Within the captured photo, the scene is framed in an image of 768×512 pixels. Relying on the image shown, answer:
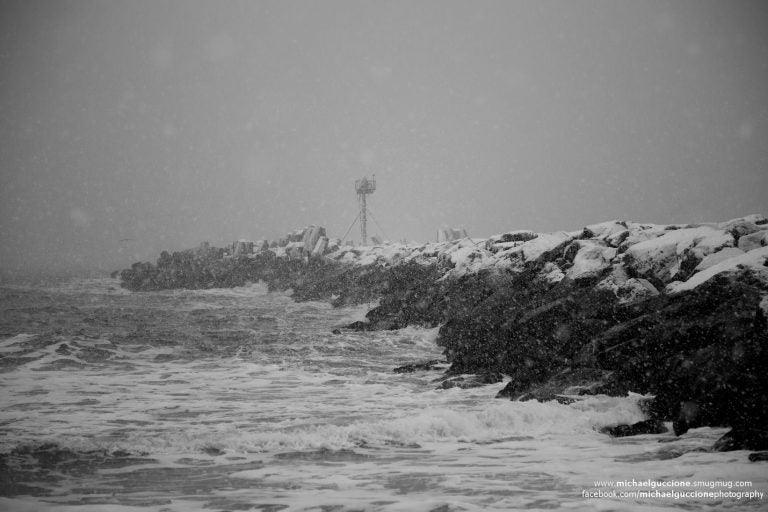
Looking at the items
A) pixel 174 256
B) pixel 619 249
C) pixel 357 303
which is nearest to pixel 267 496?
pixel 619 249

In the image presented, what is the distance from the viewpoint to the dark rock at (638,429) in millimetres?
6582

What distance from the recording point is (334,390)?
10.4m

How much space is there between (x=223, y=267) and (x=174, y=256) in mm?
10207

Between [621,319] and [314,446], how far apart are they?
20.5 ft

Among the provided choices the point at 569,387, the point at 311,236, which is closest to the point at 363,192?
the point at 311,236

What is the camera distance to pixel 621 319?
32.5 feet

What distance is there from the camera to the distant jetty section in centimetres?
623

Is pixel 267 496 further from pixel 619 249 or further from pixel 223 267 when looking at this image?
pixel 223 267

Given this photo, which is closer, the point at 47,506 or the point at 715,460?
the point at 47,506

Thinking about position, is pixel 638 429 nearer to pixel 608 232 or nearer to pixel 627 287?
pixel 627 287

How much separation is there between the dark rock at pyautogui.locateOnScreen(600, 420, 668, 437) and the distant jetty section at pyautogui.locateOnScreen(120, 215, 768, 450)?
15mm

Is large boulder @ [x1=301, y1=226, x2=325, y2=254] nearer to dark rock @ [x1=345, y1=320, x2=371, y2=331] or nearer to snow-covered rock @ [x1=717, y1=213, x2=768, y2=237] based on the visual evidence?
dark rock @ [x1=345, y1=320, x2=371, y2=331]

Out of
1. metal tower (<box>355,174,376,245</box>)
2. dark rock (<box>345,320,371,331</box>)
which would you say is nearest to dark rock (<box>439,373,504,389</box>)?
dark rock (<box>345,320,371,331</box>)

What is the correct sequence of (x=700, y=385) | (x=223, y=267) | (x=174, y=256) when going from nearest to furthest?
(x=700, y=385) → (x=223, y=267) → (x=174, y=256)
